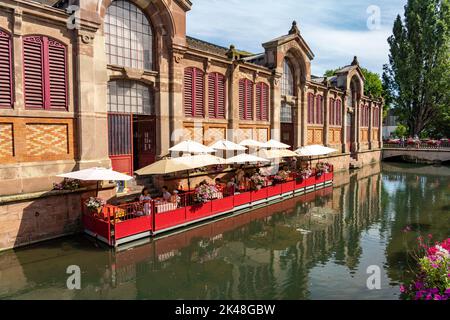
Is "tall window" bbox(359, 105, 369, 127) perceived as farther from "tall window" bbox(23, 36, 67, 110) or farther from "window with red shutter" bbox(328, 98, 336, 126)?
"tall window" bbox(23, 36, 67, 110)

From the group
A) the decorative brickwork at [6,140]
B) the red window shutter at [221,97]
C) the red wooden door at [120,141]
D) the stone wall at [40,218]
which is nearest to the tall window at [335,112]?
the red window shutter at [221,97]

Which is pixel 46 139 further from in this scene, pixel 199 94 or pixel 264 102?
pixel 264 102

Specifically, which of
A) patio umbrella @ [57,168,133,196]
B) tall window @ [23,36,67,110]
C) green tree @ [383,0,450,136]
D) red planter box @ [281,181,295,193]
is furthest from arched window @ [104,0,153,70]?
green tree @ [383,0,450,136]

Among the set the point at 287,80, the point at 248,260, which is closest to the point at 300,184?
the point at 287,80

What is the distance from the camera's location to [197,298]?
28.1 feet

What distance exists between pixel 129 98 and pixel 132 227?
7329 mm

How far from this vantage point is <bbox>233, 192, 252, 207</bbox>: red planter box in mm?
17297

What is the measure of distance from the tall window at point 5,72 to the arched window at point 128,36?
4.43 meters

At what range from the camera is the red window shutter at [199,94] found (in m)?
19.8

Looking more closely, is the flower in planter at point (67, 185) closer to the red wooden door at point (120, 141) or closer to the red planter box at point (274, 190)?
the red wooden door at point (120, 141)

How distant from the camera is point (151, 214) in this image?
1308 centimetres

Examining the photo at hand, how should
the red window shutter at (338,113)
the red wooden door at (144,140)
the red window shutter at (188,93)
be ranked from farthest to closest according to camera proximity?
the red window shutter at (338,113) → the red window shutter at (188,93) → the red wooden door at (144,140)

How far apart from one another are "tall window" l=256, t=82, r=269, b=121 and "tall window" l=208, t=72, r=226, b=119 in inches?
158
